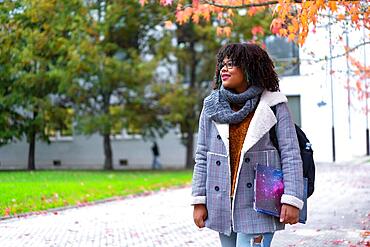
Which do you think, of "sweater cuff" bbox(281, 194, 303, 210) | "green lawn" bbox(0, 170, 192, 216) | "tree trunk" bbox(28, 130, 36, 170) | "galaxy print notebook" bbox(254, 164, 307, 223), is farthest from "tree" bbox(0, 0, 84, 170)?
"sweater cuff" bbox(281, 194, 303, 210)

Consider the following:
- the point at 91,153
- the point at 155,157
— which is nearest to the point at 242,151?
the point at 155,157

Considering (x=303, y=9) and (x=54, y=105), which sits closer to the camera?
(x=303, y=9)

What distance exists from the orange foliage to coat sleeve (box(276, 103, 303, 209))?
112 inches

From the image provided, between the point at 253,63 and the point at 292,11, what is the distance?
5.34 meters

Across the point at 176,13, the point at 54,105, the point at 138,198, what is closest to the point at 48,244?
the point at 176,13

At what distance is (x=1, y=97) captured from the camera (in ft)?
105

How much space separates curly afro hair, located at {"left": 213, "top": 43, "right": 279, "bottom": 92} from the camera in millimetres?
4234

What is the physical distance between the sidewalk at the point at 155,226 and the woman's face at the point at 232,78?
475cm

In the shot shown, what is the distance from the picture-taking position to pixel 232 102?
13.8 ft

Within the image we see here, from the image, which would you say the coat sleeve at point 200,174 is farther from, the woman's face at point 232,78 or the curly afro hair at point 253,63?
the curly afro hair at point 253,63

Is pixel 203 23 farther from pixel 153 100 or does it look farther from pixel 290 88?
pixel 290 88

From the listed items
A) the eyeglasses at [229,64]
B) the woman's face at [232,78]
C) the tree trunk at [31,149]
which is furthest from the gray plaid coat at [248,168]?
the tree trunk at [31,149]

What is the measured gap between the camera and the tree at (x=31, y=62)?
23.9 metres

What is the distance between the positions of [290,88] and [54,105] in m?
15.0
